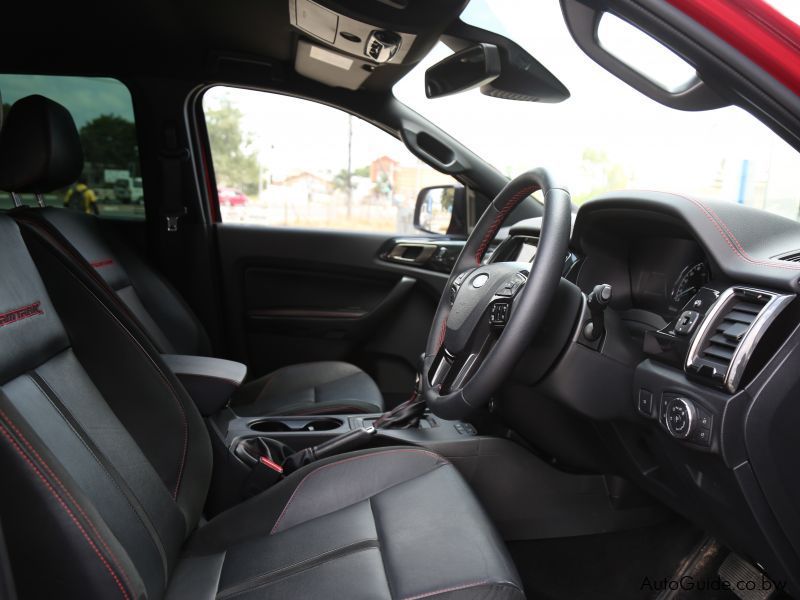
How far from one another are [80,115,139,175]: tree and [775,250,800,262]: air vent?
7.99 feet

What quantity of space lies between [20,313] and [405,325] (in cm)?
192

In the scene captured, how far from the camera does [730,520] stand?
124cm

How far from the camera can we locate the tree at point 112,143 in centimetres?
269

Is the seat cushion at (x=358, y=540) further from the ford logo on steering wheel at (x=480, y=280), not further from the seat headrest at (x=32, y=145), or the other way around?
the seat headrest at (x=32, y=145)

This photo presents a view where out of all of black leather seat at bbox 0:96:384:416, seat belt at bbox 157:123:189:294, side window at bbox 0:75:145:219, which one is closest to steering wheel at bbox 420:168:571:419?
→ black leather seat at bbox 0:96:384:416

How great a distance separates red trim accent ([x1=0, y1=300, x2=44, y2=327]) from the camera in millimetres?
1102

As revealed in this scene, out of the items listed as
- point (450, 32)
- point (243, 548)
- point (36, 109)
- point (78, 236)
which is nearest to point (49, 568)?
point (243, 548)

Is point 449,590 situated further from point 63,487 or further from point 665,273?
point 665,273

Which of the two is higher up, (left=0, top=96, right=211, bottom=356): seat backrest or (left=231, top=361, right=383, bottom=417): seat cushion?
(left=0, top=96, right=211, bottom=356): seat backrest

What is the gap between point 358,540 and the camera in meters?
1.28

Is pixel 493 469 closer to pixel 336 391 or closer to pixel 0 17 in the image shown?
pixel 336 391

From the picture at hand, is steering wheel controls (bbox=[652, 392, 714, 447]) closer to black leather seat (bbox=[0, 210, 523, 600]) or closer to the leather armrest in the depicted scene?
black leather seat (bbox=[0, 210, 523, 600])

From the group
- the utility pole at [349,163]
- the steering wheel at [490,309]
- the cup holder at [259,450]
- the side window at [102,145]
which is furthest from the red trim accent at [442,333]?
the side window at [102,145]

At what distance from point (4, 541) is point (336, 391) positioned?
1.39 meters
